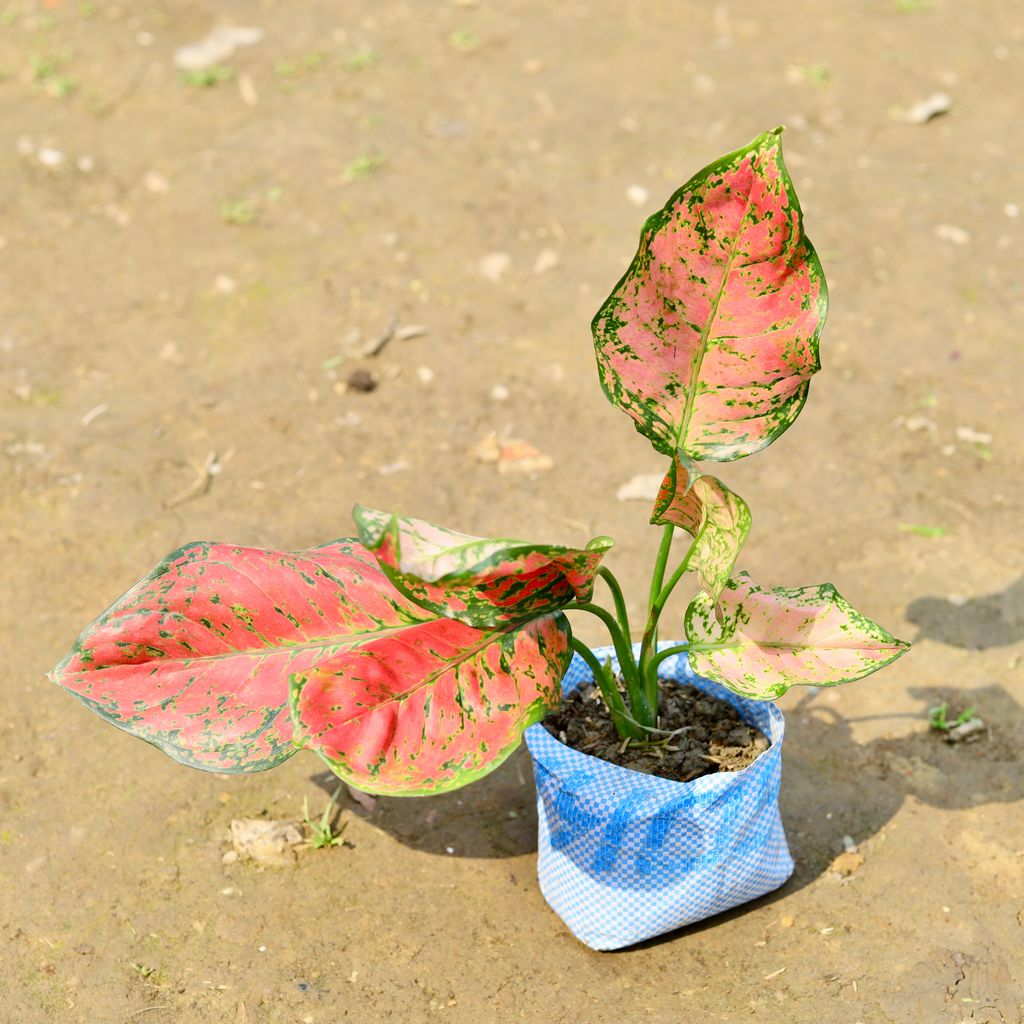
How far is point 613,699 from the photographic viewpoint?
80.6 inches

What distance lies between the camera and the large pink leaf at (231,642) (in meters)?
1.83

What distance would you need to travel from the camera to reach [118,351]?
363cm

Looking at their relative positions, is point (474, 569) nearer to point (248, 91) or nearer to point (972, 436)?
point (972, 436)

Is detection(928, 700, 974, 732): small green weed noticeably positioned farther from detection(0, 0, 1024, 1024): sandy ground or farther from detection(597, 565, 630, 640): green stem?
detection(597, 565, 630, 640): green stem

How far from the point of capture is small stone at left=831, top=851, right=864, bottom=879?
7.58ft

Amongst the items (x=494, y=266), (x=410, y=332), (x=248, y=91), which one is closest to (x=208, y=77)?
(x=248, y=91)

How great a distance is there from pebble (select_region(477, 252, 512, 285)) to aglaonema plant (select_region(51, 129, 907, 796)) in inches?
80.3

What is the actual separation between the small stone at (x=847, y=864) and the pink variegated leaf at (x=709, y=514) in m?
0.75

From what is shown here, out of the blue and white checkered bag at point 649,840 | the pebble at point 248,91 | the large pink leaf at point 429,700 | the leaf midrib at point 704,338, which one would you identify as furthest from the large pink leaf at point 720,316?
the pebble at point 248,91

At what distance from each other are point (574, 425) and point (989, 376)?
1.18 metres

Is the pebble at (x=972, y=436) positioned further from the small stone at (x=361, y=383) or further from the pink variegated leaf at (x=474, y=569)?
the pink variegated leaf at (x=474, y=569)

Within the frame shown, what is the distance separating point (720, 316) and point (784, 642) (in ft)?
1.59

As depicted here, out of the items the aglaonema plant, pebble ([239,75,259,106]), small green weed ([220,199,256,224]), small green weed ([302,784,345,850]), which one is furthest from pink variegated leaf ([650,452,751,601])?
pebble ([239,75,259,106])

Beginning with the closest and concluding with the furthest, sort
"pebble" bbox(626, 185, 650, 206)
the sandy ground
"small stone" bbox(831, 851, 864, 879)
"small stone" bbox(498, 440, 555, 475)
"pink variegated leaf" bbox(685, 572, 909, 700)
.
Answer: "pink variegated leaf" bbox(685, 572, 909, 700) < the sandy ground < "small stone" bbox(831, 851, 864, 879) < "small stone" bbox(498, 440, 555, 475) < "pebble" bbox(626, 185, 650, 206)
